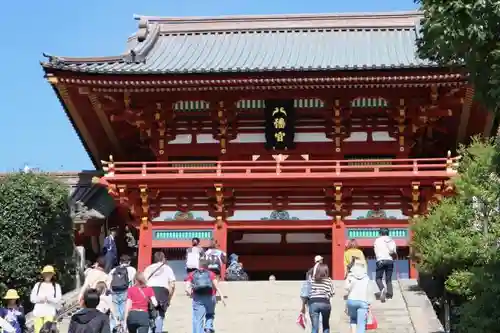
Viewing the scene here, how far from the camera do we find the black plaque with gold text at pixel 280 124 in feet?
72.8

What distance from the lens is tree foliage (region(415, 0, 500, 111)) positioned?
8.72 metres

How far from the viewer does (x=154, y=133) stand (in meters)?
22.8

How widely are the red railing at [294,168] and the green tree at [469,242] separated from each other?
12.6ft

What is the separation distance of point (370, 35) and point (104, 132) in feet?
30.1

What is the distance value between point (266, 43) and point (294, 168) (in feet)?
20.9

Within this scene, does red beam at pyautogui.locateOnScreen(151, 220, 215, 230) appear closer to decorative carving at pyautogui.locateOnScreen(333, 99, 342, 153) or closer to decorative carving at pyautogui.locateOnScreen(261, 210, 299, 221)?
decorative carving at pyautogui.locateOnScreen(261, 210, 299, 221)

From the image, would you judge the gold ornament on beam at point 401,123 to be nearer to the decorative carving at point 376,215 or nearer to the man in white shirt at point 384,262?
the decorative carving at point 376,215

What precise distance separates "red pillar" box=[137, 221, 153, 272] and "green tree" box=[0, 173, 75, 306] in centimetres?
286

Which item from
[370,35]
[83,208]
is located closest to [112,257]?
[83,208]

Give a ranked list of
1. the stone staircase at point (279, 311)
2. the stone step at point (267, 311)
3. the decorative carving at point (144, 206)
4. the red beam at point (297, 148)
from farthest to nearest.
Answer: the red beam at point (297, 148) < the decorative carving at point (144, 206) < the stone step at point (267, 311) < the stone staircase at point (279, 311)

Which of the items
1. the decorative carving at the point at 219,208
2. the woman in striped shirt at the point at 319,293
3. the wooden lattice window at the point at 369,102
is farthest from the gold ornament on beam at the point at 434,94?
the woman in striped shirt at the point at 319,293

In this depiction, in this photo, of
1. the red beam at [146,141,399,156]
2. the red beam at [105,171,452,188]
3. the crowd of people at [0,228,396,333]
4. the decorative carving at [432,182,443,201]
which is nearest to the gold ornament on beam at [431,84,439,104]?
the red beam at [146,141,399,156]

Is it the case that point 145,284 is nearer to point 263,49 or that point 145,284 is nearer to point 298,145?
point 298,145

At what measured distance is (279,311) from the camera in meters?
15.1
